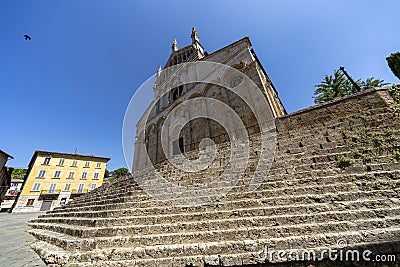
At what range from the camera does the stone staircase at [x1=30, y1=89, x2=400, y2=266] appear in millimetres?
2293

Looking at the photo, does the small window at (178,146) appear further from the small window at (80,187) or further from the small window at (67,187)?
the small window at (67,187)

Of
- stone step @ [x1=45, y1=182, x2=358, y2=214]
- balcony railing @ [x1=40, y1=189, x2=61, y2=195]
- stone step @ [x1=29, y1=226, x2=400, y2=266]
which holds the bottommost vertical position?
stone step @ [x1=29, y1=226, x2=400, y2=266]

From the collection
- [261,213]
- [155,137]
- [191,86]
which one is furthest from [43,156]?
[261,213]

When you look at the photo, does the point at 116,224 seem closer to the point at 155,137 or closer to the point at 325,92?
the point at 155,137

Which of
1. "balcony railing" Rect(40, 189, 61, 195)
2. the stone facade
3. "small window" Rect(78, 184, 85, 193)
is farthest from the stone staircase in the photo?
"balcony railing" Rect(40, 189, 61, 195)

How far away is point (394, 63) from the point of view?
17.7 meters

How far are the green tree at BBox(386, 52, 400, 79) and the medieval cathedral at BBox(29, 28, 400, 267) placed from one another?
2002 centimetres

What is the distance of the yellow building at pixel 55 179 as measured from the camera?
20.3 meters

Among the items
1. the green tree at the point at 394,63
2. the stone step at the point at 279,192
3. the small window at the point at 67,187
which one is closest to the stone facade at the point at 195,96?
the stone step at the point at 279,192

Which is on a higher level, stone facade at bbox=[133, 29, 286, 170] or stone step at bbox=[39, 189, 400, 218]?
stone facade at bbox=[133, 29, 286, 170]

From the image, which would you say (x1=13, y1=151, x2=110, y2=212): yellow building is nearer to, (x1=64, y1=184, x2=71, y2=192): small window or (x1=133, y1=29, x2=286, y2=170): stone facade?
(x1=64, y1=184, x2=71, y2=192): small window

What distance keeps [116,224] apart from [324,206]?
Answer: 409 centimetres

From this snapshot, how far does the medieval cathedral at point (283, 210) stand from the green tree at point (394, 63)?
20.0 metres

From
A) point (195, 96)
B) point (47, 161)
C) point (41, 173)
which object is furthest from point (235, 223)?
point (47, 161)
